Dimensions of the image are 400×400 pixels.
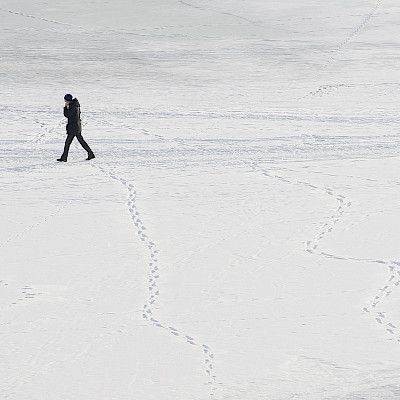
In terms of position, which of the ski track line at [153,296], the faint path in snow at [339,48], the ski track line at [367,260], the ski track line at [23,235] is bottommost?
the ski track line at [23,235]

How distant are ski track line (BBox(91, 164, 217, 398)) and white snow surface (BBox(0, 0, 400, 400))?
23mm

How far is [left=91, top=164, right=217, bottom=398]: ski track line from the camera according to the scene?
7395mm

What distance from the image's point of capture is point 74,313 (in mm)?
8516

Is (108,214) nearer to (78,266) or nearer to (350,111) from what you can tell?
(78,266)

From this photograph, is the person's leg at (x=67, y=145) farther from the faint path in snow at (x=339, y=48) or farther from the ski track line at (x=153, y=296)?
the faint path in snow at (x=339, y=48)

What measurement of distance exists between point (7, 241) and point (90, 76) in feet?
37.6

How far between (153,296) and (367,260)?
7.24 ft

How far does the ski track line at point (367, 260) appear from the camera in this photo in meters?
8.20

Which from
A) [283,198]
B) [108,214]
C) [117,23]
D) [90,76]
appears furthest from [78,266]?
[117,23]

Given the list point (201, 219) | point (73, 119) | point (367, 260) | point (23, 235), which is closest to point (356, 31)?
point (73, 119)

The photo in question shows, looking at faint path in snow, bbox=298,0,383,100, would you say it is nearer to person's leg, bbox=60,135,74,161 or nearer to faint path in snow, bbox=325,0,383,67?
faint path in snow, bbox=325,0,383,67

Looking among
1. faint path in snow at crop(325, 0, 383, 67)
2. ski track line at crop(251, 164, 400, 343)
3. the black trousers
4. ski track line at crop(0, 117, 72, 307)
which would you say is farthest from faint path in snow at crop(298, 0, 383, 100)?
ski track line at crop(0, 117, 72, 307)

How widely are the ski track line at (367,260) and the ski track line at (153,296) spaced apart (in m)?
1.38

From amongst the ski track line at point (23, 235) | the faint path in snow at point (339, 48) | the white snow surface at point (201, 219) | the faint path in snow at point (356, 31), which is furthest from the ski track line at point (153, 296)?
the faint path in snow at point (356, 31)
